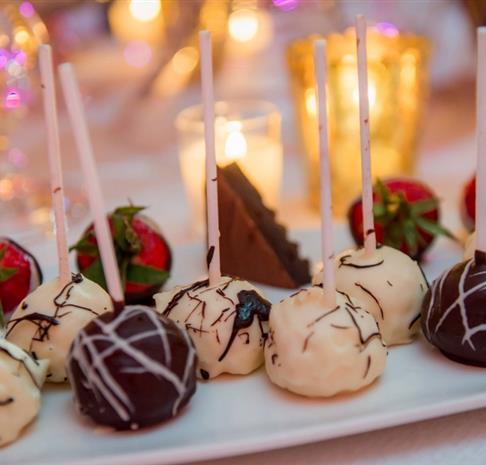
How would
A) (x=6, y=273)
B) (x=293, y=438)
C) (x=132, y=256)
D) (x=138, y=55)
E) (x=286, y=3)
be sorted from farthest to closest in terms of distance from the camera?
(x=138, y=55) < (x=286, y=3) < (x=132, y=256) < (x=6, y=273) < (x=293, y=438)

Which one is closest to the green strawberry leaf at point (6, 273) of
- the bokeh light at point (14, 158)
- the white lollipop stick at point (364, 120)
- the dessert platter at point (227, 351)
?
the dessert platter at point (227, 351)

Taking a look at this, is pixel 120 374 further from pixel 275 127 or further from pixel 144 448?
pixel 275 127

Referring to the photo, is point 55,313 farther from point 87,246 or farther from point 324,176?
point 324,176

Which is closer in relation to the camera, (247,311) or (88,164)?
(88,164)

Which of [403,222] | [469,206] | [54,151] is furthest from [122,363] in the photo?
[469,206]

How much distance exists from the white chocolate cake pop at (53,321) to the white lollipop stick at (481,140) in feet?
1.36

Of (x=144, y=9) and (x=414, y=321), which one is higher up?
(x=144, y=9)

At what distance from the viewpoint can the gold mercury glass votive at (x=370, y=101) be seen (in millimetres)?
1601

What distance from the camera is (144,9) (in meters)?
2.64

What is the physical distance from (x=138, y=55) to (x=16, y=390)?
1.88 meters

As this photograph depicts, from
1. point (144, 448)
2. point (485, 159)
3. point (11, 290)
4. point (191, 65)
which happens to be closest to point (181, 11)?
point (191, 65)

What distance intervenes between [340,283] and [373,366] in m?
0.14

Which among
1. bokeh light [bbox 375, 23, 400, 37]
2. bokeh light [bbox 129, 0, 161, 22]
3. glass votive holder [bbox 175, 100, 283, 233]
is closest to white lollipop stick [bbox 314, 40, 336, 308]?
glass votive holder [bbox 175, 100, 283, 233]

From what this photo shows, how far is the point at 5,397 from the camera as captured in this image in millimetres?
864
